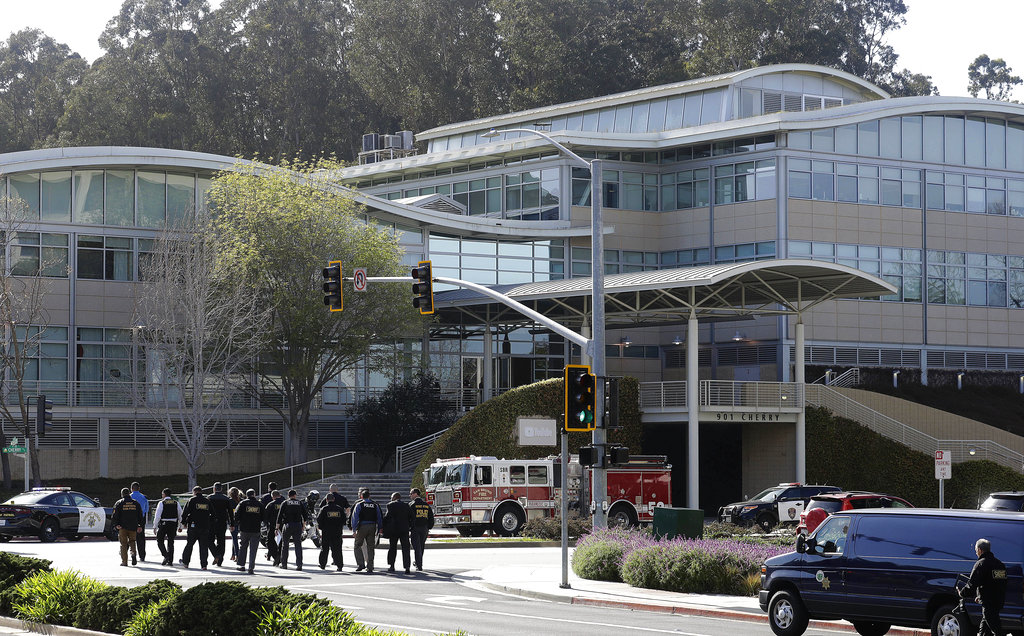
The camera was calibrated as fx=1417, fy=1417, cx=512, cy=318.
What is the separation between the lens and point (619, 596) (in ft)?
71.7

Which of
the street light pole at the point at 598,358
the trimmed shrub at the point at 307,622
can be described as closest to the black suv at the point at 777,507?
the street light pole at the point at 598,358

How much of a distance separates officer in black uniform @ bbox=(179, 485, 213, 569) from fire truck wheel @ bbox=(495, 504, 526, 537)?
11670 mm

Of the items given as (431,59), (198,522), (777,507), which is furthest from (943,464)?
(431,59)

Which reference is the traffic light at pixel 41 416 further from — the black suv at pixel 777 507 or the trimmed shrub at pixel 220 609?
the trimmed shrub at pixel 220 609

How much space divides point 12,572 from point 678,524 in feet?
39.8

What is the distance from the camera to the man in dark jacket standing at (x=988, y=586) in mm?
14758

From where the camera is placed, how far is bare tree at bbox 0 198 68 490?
45875 mm

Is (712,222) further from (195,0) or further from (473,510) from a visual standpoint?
(195,0)

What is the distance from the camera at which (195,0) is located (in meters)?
99.9

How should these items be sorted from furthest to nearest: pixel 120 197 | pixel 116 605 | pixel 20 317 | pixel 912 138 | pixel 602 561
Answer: pixel 912 138, pixel 120 197, pixel 20 317, pixel 602 561, pixel 116 605

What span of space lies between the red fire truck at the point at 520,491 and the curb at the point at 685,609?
13896mm

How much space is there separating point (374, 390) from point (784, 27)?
150 feet

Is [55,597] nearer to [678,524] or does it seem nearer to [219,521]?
[219,521]

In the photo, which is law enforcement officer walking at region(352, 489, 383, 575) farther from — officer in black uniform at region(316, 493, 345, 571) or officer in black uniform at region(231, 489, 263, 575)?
officer in black uniform at region(231, 489, 263, 575)
